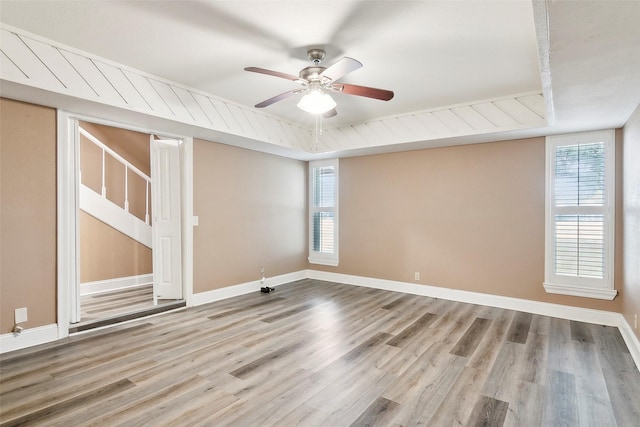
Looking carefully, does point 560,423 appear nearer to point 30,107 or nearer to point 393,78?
point 393,78

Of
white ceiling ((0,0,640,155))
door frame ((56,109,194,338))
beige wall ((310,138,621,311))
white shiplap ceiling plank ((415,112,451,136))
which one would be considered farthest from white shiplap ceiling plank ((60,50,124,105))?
beige wall ((310,138,621,311))

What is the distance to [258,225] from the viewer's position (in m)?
5.39

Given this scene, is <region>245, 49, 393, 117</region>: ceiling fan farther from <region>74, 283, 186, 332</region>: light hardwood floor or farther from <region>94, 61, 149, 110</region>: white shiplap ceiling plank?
<region>74, 283, 186, 332</region>: light hardwood floor

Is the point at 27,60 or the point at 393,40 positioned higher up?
the point at 393,40

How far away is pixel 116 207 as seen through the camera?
5387mm

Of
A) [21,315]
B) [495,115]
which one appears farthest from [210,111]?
[495,115]

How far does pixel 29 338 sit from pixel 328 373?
2829 millimetres

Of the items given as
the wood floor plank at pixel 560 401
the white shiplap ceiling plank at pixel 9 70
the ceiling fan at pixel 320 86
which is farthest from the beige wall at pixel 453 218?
the white shiplap ceiling plank at pixel 9 70

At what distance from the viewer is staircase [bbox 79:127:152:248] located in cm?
515

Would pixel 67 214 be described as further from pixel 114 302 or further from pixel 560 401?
pixel 560 401

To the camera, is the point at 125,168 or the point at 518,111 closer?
the point at 518,111

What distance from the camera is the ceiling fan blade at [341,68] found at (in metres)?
2.40

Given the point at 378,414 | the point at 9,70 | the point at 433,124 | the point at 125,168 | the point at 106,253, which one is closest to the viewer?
the point at 378,414

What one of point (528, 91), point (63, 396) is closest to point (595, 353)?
point (528, 91)
